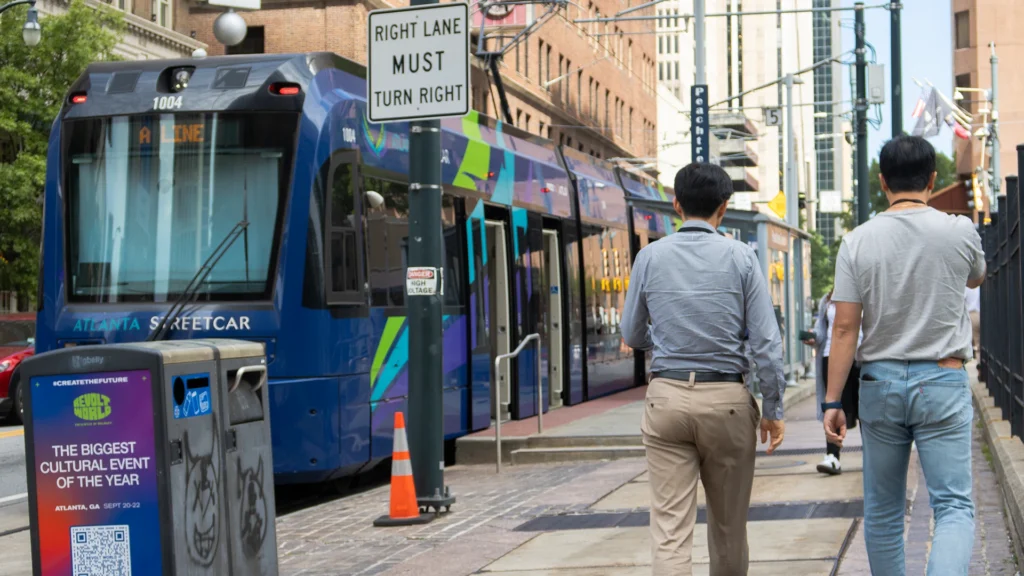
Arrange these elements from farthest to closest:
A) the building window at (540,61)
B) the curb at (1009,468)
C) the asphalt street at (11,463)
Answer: the building window at (540,61), the asphalt street at (11,463), the curb at (1009,468)

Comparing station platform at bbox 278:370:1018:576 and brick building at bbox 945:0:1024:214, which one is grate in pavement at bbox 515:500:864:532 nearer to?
station platform at bbox 278:370:1018:576

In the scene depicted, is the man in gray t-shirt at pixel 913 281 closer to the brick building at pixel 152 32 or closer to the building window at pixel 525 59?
the brick building at pixel 152 32

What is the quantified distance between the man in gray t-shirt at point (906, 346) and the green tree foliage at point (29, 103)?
30.1 metres

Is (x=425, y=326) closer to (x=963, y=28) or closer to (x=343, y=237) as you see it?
(x=343, y=237)

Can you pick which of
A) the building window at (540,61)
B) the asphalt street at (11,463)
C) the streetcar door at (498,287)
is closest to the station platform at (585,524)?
the streetcar door at (498,287)

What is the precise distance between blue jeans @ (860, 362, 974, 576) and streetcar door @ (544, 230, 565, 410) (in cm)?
1246

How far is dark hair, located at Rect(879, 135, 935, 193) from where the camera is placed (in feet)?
18.5

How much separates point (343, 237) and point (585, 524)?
3.30 metres

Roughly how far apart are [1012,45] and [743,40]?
112221 mm

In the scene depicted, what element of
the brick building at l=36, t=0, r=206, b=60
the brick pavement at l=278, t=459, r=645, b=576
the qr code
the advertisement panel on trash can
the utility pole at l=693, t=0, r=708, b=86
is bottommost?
the brick pavement at l=278, t=459, r=645, b=576

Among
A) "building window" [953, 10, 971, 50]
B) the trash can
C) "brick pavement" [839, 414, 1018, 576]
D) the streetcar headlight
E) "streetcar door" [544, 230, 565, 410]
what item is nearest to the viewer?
the trash can

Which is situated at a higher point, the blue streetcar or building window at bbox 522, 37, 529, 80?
building window at bbox 522, 37, 529, 80

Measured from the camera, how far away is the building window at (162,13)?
48.8 m

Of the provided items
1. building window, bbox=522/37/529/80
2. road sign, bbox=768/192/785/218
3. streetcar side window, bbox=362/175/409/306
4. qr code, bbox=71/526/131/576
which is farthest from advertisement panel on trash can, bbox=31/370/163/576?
building window, bbox=522/37/529/80
